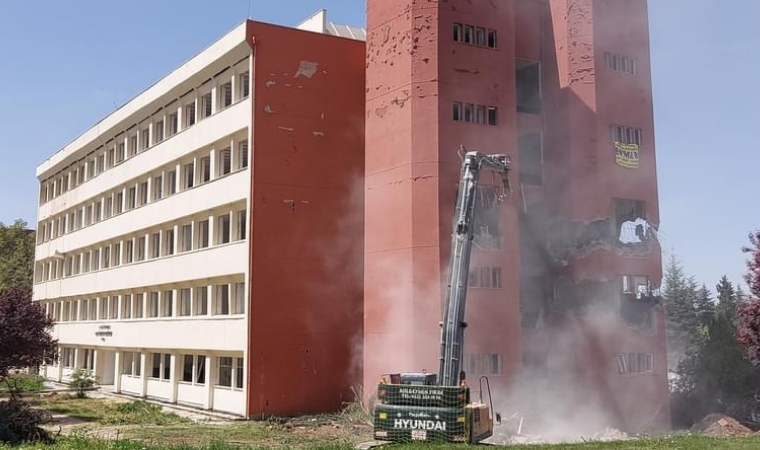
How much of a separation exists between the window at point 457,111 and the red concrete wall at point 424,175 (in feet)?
0.73

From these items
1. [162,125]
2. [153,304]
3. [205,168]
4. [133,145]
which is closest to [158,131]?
[162,125]

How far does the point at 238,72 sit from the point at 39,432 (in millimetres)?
17835

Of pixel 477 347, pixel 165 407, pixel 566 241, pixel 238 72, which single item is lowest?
pixel 165 407

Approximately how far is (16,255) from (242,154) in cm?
5187

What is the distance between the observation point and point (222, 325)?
108 feet

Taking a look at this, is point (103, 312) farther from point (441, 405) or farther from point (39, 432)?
point (441, 405)

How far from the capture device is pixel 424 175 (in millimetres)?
27781

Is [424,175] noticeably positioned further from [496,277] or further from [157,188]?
[157,188]

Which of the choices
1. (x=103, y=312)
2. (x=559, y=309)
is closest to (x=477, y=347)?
(x=559, y=309)

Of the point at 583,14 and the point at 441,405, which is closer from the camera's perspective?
the point at 441,405

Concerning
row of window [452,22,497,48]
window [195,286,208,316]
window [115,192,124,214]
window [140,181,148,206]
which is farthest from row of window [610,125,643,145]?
window [115,192,124,214]

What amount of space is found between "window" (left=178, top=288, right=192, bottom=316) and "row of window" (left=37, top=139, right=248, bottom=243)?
486 cm

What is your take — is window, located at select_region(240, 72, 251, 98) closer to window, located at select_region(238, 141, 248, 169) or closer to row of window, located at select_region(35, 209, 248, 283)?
window, located at select_region(238, 141, 248, 169)

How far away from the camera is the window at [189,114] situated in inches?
1510
